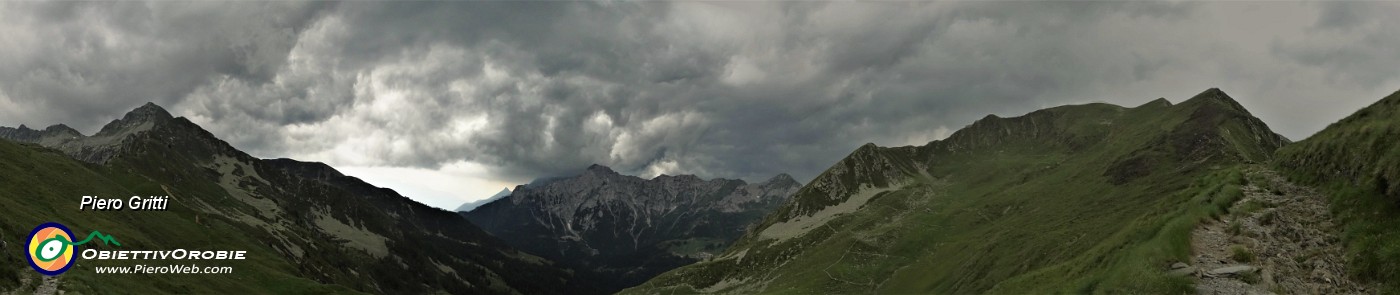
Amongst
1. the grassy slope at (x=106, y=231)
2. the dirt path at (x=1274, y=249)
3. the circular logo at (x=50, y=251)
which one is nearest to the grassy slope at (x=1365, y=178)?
the dirt path at (x=1274, y=249)

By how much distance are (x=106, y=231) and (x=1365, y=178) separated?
172172 mm

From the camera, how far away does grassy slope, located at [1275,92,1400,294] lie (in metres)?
29.3

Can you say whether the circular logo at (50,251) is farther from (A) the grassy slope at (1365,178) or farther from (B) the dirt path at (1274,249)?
(A) the grassy slope at (1365,178)

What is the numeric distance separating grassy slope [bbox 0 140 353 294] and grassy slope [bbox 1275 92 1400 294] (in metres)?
90.7

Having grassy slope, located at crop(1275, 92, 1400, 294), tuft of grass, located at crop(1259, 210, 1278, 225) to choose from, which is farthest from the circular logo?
grassy slope, located at crop(1275, 92, 1400, 294)

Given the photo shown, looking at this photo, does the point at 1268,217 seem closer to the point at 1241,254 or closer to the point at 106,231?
the point at 1241,254

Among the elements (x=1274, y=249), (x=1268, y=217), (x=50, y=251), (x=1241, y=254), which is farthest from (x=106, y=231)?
(x=1268, y=217)

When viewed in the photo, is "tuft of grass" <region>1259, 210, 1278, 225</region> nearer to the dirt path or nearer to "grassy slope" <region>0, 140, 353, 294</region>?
the dirt path

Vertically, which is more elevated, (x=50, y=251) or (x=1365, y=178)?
(x=50, y=251)

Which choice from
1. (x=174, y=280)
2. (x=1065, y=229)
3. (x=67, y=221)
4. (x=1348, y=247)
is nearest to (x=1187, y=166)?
(x=1065, y=229)

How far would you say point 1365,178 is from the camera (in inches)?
1425

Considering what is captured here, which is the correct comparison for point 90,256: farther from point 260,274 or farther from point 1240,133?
point 1240,133

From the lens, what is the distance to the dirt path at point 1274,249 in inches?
1161

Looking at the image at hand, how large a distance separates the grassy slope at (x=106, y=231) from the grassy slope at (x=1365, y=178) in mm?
90664
